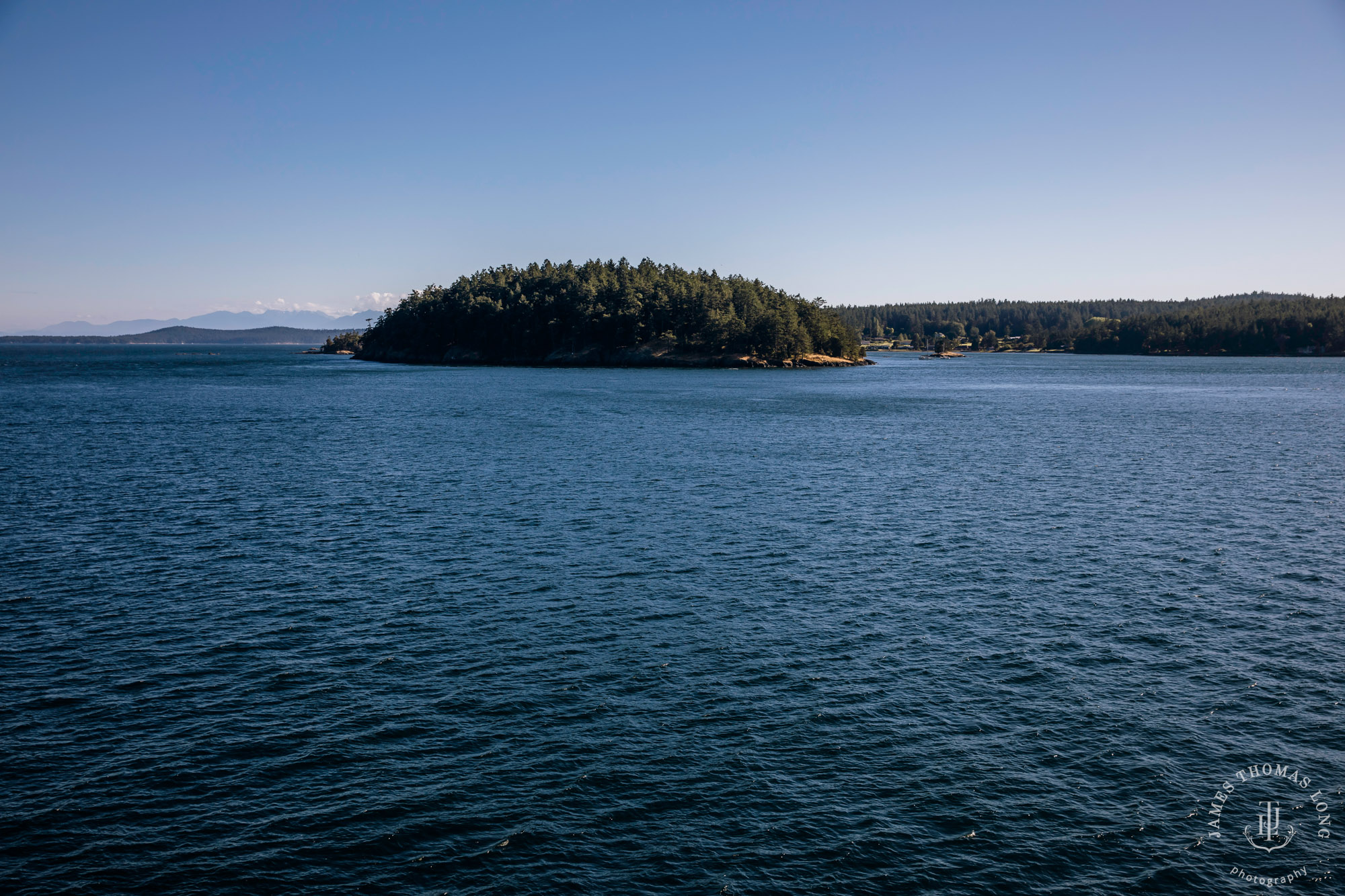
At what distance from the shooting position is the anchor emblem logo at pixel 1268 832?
1427cm

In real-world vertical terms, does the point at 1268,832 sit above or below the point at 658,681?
below

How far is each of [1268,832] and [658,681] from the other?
12.6 metres

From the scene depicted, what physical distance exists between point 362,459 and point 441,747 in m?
40.9

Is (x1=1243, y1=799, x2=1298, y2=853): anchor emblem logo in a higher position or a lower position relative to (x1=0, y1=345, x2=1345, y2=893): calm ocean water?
lower
